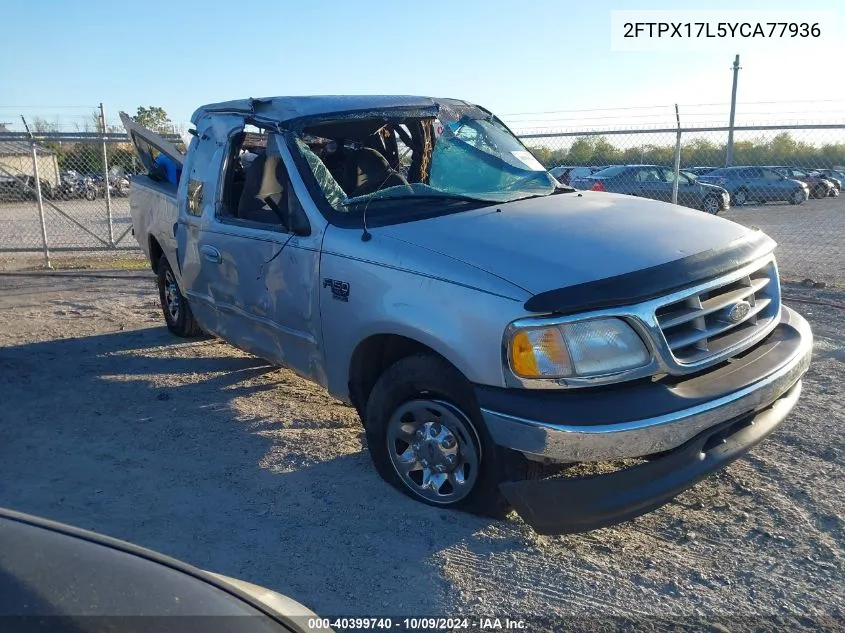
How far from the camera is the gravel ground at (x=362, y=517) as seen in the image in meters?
2.97

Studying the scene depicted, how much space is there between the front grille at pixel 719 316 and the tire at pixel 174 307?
15.2 feet

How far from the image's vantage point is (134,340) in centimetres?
709

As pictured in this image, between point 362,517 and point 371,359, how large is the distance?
2.65 feet

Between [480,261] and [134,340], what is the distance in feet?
16.0

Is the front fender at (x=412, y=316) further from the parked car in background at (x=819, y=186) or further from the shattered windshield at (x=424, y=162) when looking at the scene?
the parked car in background at (x=819, y=186)

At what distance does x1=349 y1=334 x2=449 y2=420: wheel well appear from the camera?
3727 mm

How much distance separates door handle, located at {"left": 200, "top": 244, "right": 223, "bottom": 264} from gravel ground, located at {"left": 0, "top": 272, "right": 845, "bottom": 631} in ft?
3.42

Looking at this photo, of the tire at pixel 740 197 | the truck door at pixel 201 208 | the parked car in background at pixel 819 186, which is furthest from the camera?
the parked car in background at pixel 819 186

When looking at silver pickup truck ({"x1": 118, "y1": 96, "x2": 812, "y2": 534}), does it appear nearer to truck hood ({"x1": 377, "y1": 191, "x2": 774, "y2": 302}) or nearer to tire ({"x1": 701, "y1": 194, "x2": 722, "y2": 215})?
truck hood ({"x1": 377, "y1": 191, "x2": 774, "y2": 302})

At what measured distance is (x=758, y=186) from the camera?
23219 mm

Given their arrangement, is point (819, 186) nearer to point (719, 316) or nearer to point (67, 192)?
point (67, 192)

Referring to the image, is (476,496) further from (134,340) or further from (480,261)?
(134,340)

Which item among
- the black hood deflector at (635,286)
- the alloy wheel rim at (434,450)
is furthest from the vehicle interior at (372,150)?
the black hood deflector at (635,286)

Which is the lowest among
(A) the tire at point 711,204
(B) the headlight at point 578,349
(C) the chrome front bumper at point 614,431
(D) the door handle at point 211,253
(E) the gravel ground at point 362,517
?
(E) the gravel ground at point 362,517
